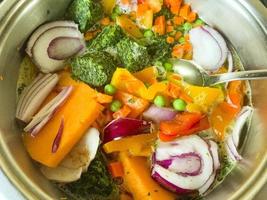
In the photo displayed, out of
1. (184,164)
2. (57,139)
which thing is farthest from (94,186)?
(184,164)

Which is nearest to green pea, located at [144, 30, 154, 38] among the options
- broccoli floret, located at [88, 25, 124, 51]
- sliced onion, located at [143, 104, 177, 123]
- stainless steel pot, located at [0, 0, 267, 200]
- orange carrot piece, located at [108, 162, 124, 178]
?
broccoli floret, located at [88, 25, 124, 51]

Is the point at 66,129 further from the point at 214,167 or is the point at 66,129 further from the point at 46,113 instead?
the point at 214,167

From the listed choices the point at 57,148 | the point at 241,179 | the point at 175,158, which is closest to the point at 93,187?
the point at 57,148

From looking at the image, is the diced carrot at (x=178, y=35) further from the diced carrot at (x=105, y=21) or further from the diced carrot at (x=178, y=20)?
the diced carrot at (x=105, y=21)

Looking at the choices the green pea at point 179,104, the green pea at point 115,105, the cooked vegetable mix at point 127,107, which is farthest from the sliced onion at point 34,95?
the green pea at point 179,104

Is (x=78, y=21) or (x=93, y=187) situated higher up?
(x=78, y=21)

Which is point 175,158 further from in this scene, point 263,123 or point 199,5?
point 199,5

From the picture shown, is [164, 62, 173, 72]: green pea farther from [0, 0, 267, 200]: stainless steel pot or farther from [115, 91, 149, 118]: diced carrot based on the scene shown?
[0, 0, 267, 200]: stainless steel pot

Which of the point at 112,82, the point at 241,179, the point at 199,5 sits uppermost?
the point at 199,5
